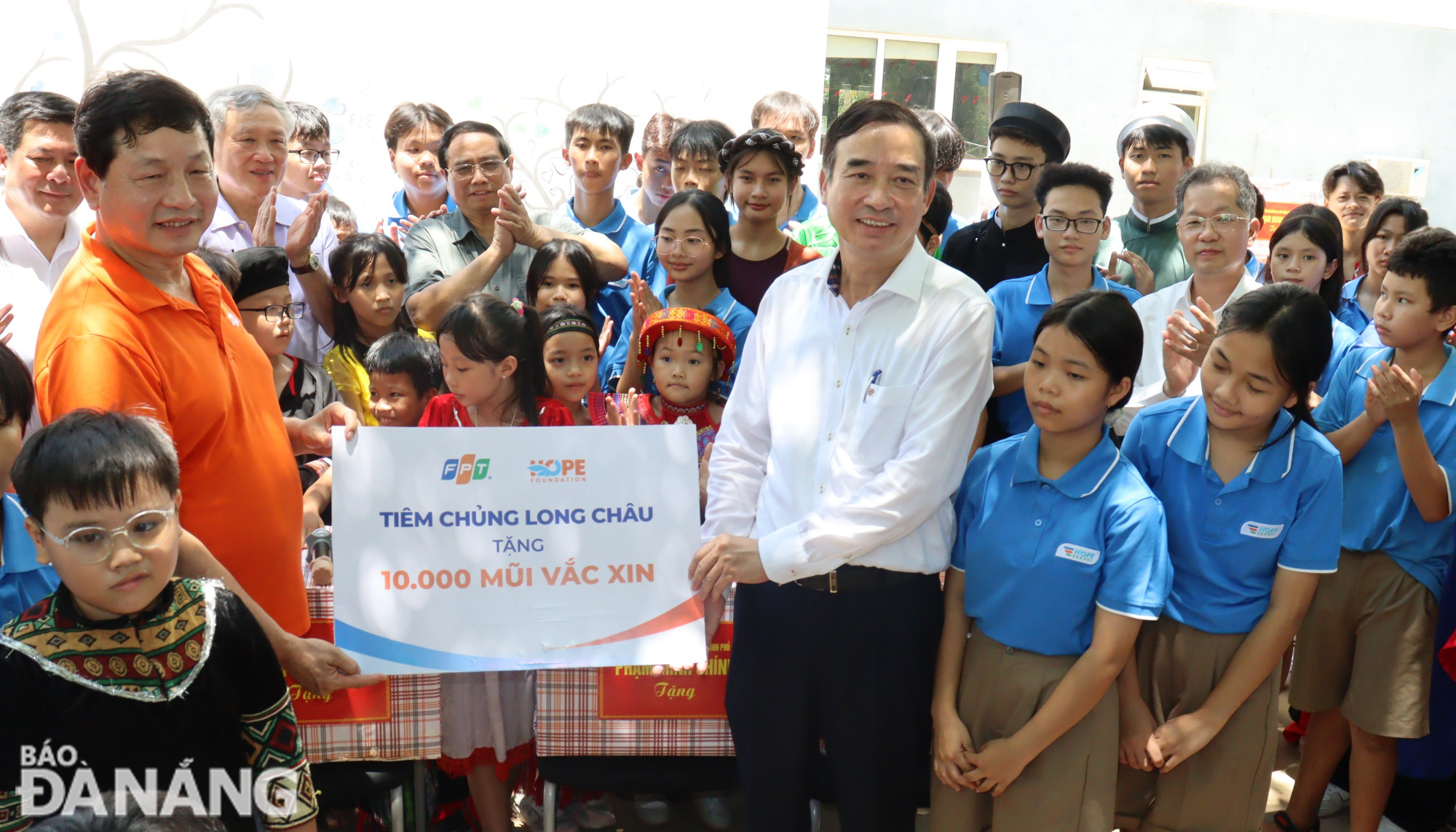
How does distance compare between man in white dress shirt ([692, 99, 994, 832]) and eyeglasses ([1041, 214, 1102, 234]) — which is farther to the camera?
eyeglasses ([1041, 214, 1102, 234])

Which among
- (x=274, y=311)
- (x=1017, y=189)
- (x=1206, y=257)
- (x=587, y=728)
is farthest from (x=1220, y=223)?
(x=274, y=311)

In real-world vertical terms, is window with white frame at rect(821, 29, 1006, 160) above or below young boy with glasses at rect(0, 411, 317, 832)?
above

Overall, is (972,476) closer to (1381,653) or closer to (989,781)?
(989,781)

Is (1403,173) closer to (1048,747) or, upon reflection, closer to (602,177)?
(602,177)

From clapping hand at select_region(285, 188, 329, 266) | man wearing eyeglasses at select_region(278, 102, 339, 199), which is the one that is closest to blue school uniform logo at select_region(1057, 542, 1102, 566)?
clapping hand at select_region(285, 188, 329, 266)

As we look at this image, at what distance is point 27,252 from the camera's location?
11.3 ft

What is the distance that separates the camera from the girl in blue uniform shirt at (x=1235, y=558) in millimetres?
2391

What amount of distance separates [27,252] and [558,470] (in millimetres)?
2270

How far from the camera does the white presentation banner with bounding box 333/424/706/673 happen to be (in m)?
2.51

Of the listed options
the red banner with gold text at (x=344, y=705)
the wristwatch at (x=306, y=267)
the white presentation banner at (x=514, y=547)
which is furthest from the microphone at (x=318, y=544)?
the wristwatch at (x=306, y=267)

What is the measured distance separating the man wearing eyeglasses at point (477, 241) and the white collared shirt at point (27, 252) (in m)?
1.17

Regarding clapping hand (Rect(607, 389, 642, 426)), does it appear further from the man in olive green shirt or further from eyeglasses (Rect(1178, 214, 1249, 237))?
the man in olive green shirt

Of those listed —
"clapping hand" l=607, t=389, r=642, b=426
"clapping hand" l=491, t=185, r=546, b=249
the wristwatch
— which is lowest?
"clapping hand" l=607, t=389, r=642, b=426

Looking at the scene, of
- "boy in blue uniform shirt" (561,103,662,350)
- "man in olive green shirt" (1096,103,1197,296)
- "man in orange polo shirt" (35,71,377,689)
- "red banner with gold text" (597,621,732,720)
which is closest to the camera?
"man in orange polo shirt" (35,71,377,689)
